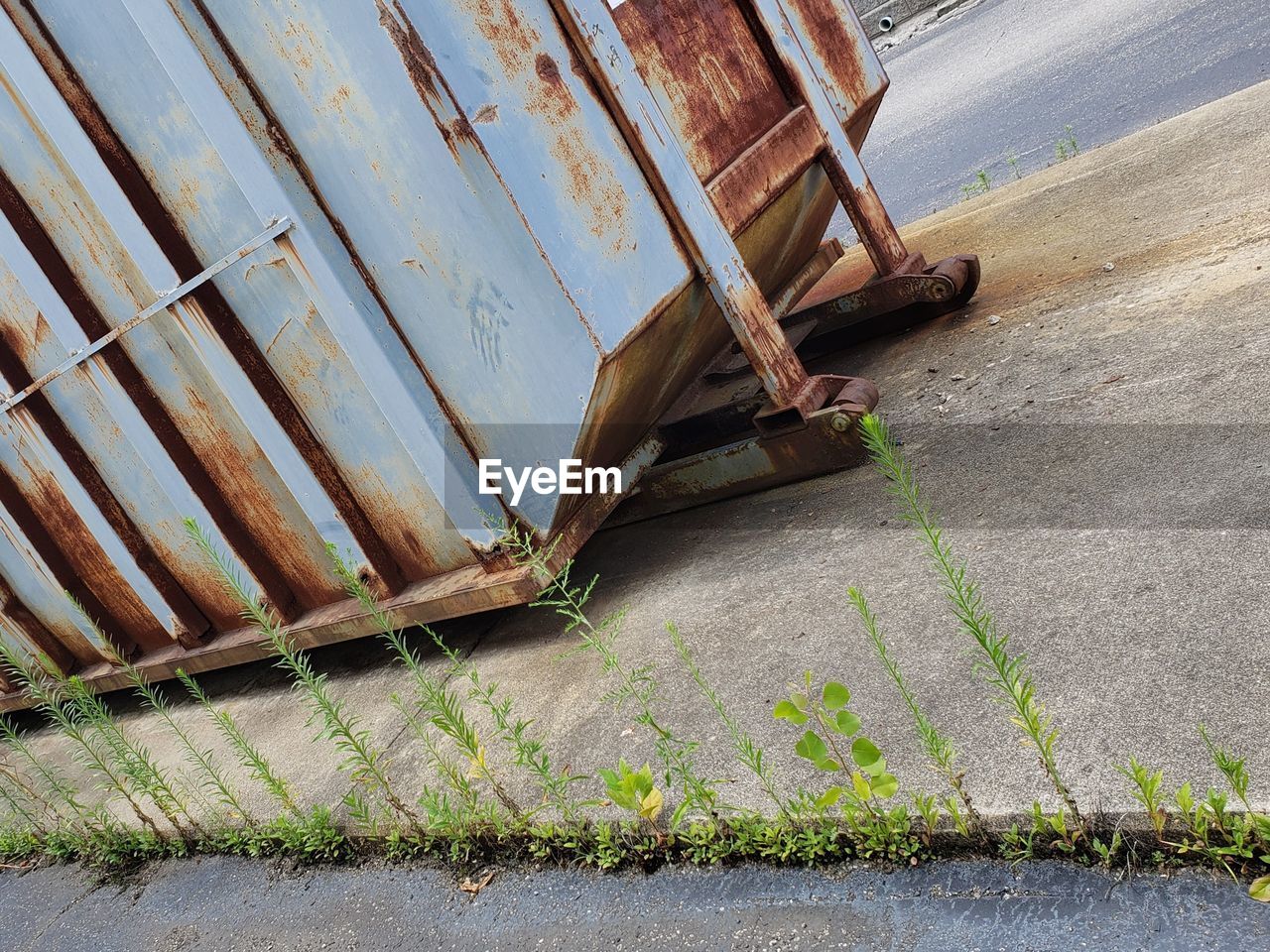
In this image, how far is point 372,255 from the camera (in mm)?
3236

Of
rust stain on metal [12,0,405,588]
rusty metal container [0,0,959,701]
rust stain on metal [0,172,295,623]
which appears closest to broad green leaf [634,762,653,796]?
rusty metal container [0,0,959,701]

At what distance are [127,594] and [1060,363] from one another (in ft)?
11.7

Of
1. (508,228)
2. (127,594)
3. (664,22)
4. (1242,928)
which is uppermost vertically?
(664,22)

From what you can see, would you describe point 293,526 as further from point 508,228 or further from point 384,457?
point 508,228

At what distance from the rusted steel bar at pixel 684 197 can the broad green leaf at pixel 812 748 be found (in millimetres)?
1618

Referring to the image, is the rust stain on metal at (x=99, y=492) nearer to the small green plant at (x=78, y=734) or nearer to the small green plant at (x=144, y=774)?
the small green plant at (x=78, y=734)

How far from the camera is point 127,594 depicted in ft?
15.1

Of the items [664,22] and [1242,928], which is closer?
[1242,928]

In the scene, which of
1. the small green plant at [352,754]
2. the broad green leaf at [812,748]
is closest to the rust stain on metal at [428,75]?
the small green plant at [352,754]

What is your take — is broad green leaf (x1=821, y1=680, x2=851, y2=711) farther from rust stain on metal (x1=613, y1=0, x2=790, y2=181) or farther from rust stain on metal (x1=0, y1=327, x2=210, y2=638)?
rust stain on metal (x1=0, y1=327, x2=210, y2=638)

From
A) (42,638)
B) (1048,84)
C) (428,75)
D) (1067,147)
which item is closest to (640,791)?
(428,75)

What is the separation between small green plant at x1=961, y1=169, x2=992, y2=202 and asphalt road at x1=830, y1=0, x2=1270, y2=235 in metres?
0.08

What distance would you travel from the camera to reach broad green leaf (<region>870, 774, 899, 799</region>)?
2.07m

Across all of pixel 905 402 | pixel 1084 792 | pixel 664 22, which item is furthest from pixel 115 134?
pixel 1084 792
